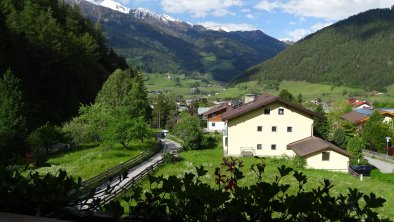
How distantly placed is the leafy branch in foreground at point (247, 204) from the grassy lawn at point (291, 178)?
15.0 meters

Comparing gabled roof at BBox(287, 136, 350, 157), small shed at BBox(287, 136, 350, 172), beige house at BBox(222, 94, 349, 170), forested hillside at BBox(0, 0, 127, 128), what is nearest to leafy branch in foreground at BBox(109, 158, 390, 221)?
gabled roof at BBox(287, 136, 350, 157)

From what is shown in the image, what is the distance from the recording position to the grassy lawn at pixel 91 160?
83.5 feet

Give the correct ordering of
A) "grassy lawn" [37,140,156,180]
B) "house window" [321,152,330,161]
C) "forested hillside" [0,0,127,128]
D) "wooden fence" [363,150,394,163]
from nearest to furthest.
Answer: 1. "grassy lawn" [37,140,156,180]
2. "house window" [321,152,330,161]
3. "forested hillside" [0,0,127,128]
4. "wooden fence" [363,150,394,163]

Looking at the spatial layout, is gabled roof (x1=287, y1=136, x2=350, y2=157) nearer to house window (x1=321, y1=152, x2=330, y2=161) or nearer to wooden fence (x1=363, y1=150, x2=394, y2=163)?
house window (x1=321, y1=152, x2=330, y2=161)

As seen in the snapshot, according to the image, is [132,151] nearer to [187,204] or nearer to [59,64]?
[59,64]

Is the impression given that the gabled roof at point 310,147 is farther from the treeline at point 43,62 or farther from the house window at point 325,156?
the treeline at point 43,62

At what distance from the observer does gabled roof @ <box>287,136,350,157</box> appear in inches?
1266

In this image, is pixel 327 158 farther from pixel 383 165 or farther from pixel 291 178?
pixel 383 165

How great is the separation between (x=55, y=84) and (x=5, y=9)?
1164cm

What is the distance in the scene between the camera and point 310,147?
33438 millimetres

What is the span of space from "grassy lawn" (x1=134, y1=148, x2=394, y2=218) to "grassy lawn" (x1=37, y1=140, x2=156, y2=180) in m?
4.00

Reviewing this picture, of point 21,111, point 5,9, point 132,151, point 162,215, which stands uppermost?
point 5,9

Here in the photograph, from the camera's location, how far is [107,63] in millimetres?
79625

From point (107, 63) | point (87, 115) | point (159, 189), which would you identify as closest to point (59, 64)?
point (87, 115)
